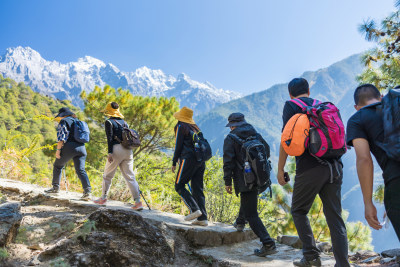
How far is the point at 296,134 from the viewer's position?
2352mm

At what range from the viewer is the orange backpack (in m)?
2.34

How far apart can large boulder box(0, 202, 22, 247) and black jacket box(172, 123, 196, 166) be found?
75.2 inches

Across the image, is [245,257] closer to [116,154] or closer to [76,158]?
[116,154]

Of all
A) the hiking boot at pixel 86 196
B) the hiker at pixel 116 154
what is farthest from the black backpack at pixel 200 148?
the hiking boot at pixel 86 196

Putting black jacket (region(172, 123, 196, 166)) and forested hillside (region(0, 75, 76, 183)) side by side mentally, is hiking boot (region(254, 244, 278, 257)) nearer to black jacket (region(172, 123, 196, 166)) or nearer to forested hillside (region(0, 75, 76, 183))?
black jacket (region(172, 123, 196, 166))

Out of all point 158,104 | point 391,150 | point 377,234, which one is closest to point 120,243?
point 391,150

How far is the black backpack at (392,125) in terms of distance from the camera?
150 centimetres

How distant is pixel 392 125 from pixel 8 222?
298 cm

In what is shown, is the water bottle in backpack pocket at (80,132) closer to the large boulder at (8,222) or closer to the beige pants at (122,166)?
the beige pants at (122,166)

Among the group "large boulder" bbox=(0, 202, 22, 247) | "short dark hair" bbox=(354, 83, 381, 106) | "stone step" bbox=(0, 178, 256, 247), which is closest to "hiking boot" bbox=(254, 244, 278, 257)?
"stone step" bbox=(0, 178, 256, 247)

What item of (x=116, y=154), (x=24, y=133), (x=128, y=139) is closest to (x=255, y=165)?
(x=128, y=139)

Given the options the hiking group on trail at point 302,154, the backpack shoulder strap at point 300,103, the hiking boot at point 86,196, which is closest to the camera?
the hiking group on trail at point 302,154

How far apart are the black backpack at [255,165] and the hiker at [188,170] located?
0.88 metres

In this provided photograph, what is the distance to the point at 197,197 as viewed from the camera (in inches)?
156
